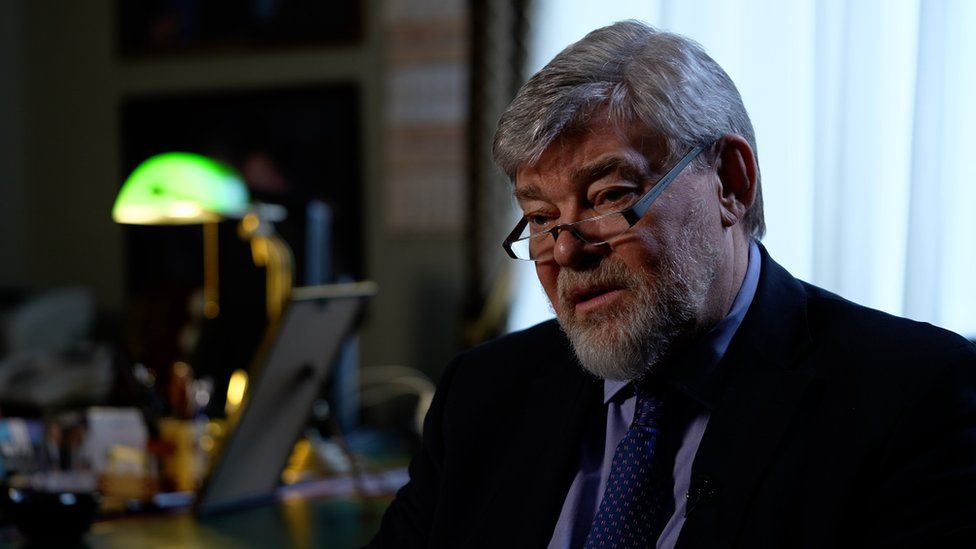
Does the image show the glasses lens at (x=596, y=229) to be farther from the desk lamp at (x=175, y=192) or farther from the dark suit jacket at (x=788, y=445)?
the desk lamp at (x=175, y=192)

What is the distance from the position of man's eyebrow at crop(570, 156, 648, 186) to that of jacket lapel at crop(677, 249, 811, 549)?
25cm

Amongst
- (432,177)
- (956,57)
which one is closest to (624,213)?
(956,57)

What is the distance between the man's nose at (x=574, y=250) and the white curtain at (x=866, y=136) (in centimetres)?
151

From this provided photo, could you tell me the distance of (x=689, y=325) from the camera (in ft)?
4.88

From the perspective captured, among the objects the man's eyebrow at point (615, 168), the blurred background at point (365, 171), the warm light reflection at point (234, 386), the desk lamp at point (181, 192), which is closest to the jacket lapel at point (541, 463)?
the man's eyebrow at point (615, 168)

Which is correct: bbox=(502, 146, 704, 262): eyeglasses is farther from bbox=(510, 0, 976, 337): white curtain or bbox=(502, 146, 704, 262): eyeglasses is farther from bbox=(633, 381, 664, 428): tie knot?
bbox=(510, 0, 976, 337): white curtain

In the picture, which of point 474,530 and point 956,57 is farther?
point 956,57

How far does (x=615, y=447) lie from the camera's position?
1554 mm

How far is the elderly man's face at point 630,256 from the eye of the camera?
1445 mm

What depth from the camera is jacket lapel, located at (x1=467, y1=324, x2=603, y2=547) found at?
1.54m

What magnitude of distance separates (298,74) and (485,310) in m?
1.80

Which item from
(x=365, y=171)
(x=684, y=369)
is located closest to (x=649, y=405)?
(x=684, y=369)

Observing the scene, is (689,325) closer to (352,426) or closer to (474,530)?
(474,530)

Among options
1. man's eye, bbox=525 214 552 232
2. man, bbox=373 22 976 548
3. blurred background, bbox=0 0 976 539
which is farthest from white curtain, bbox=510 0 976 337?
man's eye, bbox=525 214 552 232
